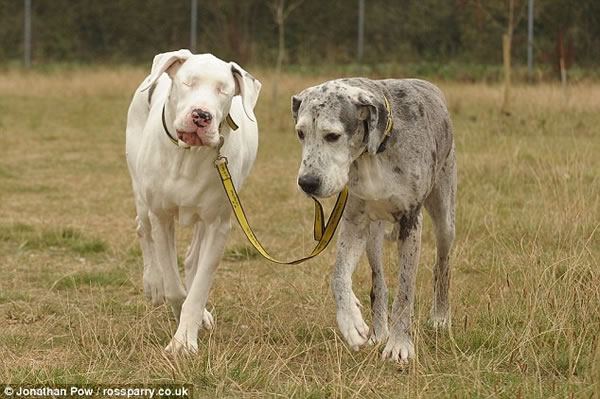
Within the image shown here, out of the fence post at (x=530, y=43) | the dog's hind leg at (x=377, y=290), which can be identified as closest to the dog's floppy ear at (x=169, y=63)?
the dog's hind leg at (x=377, y=290)

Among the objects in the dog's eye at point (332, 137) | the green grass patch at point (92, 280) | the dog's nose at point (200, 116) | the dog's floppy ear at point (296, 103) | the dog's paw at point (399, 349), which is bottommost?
the green grass patch at point (92, 280)

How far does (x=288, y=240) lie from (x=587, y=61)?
1331 centimetres

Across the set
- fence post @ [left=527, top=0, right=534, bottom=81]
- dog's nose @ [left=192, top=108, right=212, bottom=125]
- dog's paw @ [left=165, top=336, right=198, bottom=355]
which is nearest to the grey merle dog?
dog's nose @ [left=192, top=108, right=212, bottom=125]

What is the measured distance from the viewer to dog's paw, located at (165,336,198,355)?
515cm

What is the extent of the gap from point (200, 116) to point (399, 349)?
4.41ft

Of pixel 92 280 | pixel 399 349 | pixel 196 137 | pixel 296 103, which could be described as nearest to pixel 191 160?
pixel 196 137

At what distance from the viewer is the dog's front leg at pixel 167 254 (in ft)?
19.0

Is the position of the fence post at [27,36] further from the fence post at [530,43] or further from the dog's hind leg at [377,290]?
the dog's hind leg at [377,290]

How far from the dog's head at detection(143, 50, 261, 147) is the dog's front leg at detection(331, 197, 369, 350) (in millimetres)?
707

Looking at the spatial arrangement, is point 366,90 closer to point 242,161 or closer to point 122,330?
point 242,161

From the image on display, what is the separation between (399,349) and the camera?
516cm

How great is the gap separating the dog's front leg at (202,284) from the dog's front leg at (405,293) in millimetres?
892

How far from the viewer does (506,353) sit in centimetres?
509

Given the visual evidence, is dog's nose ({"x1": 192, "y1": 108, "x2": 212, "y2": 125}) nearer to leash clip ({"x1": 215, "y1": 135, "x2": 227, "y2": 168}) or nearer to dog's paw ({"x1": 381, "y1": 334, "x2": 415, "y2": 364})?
leash clip ({"x1": 215, "y1": 135, "x2": 227, "y2": 168})
